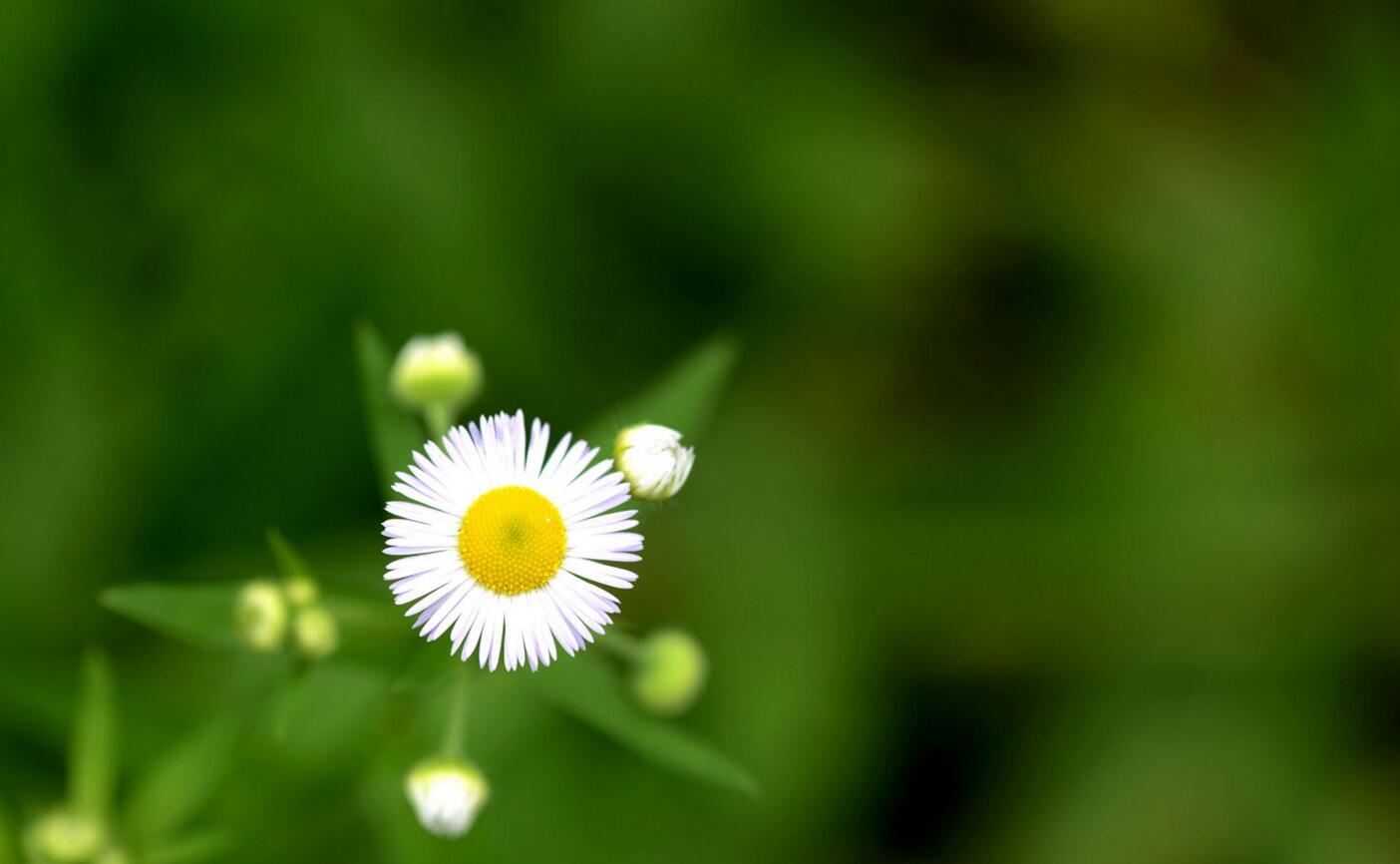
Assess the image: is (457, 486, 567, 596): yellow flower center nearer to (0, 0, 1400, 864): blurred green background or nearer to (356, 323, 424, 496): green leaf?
(356, 323, 424, 496): green leaf

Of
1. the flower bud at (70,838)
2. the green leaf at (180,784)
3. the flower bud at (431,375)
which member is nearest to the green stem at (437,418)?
the flower bud at (431,375)

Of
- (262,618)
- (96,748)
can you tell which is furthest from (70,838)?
(262,618)

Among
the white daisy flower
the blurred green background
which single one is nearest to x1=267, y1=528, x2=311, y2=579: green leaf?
the white daisy flower

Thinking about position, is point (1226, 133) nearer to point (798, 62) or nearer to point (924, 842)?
point (798, 62)

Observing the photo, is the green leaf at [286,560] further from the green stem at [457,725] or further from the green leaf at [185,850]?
the green leaf at [185,850]

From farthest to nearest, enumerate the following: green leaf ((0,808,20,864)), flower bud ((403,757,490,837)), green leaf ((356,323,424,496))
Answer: green leaf ((0,808,20,864)), green leaf ((356,323,424,496)), flower bud ((403,757,490,837))

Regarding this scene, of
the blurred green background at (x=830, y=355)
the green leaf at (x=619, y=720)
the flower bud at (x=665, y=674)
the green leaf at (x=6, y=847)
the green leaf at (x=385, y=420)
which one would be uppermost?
the blurred green background at (x=830, y=355)
